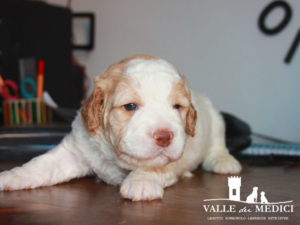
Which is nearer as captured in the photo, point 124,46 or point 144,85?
point 144,85

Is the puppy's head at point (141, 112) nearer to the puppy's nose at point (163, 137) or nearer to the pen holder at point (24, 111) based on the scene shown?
the puppy's nose at point (163, 137)

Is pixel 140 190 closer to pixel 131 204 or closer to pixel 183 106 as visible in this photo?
pixel 131 204

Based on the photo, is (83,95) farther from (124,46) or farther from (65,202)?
(65,202)

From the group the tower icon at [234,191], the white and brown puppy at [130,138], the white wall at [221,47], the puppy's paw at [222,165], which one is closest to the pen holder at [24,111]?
the white and brown puppy at [130,138]

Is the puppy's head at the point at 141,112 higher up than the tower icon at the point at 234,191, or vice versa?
the puppy's head at the point at 141,112

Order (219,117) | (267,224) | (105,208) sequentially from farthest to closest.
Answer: (219,117)
(105,208)
(267,224)

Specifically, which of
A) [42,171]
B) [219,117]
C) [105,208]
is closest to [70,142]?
[42,171]
